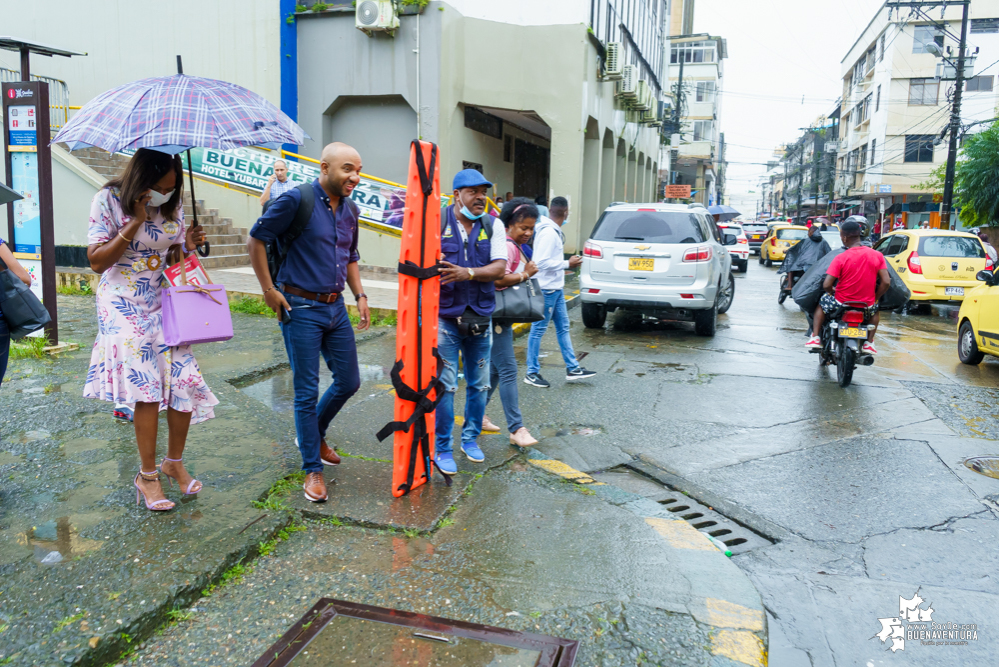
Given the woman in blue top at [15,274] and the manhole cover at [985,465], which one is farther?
the manhole cover at [985,465]

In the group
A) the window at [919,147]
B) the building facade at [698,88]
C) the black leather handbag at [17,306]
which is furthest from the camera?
the building facade at [698,88]

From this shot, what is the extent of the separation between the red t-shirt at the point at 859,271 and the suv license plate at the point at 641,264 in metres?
2.53

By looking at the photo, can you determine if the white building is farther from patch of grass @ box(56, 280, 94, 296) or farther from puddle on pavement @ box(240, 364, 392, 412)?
patch of grass @ box(56, 280, 94, 296)

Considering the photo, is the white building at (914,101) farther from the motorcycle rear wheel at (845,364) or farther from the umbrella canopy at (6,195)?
the umbrella canopy at (6,195)

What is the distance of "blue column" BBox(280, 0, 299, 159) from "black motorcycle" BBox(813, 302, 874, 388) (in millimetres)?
11651

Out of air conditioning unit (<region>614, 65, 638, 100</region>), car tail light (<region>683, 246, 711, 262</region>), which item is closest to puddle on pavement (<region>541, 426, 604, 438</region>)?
car tail light (<region>683, 246, 711, 262</region>)

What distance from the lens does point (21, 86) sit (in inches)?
252

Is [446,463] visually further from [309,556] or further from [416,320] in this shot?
[309,556]

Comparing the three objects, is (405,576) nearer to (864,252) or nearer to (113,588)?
(113,588)

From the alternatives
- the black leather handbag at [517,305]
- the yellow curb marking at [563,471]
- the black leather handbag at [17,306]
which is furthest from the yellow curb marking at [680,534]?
the black leather handbag at [17,306]

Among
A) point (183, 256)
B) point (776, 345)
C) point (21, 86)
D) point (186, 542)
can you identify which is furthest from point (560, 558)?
point (776, 345)

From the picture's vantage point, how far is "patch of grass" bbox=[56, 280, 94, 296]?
10.4m

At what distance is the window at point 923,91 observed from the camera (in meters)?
47.9

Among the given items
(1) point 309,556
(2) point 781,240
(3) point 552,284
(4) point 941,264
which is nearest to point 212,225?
(3) point 552,284
